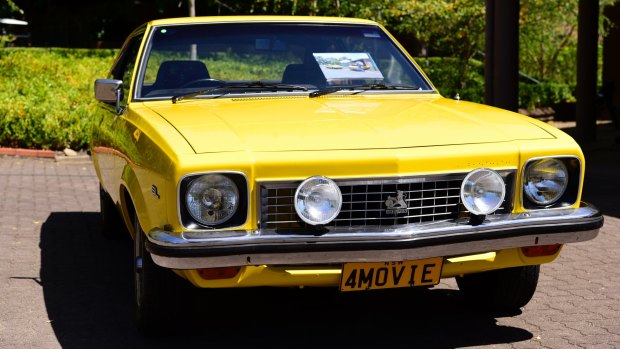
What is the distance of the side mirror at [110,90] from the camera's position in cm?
585

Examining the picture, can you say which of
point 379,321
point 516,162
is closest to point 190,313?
point 379,321

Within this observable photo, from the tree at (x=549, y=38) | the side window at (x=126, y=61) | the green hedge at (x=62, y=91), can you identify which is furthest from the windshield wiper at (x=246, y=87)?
the tree at (x=549, y=38)

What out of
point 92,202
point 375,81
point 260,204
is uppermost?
point 375,81

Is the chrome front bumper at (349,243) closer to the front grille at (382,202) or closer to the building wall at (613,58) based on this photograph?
the front grille at (382,202)

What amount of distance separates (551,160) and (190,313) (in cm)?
198

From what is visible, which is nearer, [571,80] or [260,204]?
[260,204]

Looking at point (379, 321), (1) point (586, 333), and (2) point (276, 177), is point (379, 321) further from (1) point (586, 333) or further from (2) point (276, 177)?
(2) point (276, 177)

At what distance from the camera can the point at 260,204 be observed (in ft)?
14.5

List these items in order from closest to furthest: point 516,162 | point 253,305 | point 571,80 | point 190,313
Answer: point 516,162, point 190,313, point 253,305, point 571,80

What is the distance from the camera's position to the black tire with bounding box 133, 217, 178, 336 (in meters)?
4.82

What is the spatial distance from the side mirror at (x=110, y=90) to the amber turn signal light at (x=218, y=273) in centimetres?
173

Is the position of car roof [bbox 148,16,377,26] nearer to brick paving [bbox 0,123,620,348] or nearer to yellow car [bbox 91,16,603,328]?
yellow car [bbox 91,16,603,328]

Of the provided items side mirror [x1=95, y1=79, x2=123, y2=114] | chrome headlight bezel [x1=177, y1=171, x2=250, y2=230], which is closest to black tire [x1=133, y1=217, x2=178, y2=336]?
chrome headlight bezel [x1=177, y1=171, x2=250, y2=230]

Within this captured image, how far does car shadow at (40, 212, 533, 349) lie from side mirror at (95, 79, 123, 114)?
47.2 inches
